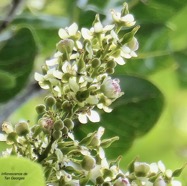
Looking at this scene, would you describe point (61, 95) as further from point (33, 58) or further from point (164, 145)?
point (164, 145)

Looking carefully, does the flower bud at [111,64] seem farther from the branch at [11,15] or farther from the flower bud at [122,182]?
the branch at [11,15]

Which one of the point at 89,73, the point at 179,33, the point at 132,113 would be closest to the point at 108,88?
the point at 89,73

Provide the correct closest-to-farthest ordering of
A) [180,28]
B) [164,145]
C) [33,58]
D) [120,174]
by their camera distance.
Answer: [120,174]
[33,58]
[180,28]
[164,145]

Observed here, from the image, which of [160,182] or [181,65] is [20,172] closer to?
[160,182]

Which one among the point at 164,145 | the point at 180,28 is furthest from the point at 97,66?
the point at 164,145

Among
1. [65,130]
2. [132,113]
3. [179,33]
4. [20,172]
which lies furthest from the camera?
[179,33]

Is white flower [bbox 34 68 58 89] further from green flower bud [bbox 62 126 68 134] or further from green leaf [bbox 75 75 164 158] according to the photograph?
green leaf [bbox 75 75 164 158]

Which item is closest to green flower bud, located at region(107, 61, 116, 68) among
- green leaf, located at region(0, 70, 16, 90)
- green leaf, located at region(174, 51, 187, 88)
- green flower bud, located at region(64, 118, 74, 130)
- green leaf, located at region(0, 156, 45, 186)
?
green flower bud, located at region(64, 118, 74, 130)
